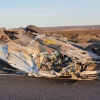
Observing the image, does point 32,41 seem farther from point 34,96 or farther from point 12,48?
point 34,96

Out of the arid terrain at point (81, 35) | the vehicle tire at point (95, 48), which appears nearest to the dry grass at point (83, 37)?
the arid terrain at point (81, 35)

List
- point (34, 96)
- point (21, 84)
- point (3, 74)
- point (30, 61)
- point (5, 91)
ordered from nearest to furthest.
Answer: point (34, 96) → point (5, 91) → point (21, 84) → point (30, 61) → point (3, 74)

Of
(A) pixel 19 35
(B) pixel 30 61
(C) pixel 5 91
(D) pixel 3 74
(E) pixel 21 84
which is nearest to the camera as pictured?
(C) pixel 5 91

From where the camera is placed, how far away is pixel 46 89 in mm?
4582

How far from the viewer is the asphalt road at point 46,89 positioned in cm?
405

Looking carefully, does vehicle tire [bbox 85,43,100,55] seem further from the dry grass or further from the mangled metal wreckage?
the dry grass

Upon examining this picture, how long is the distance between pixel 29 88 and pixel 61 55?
5.51ft

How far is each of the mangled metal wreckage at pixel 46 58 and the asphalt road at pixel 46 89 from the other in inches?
9.3

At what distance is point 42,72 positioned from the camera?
5.18 m

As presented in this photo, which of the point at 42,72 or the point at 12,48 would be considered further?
the point at 12,48

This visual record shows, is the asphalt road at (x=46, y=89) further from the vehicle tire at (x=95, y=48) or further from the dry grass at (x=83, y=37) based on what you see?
the dry grass at (x=83, y=37)

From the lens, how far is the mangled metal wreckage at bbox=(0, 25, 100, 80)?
5098 millimetres

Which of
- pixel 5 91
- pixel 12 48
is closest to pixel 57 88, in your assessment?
pixel 5 91

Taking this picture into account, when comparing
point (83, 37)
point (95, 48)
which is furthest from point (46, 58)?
point (83, 37)
